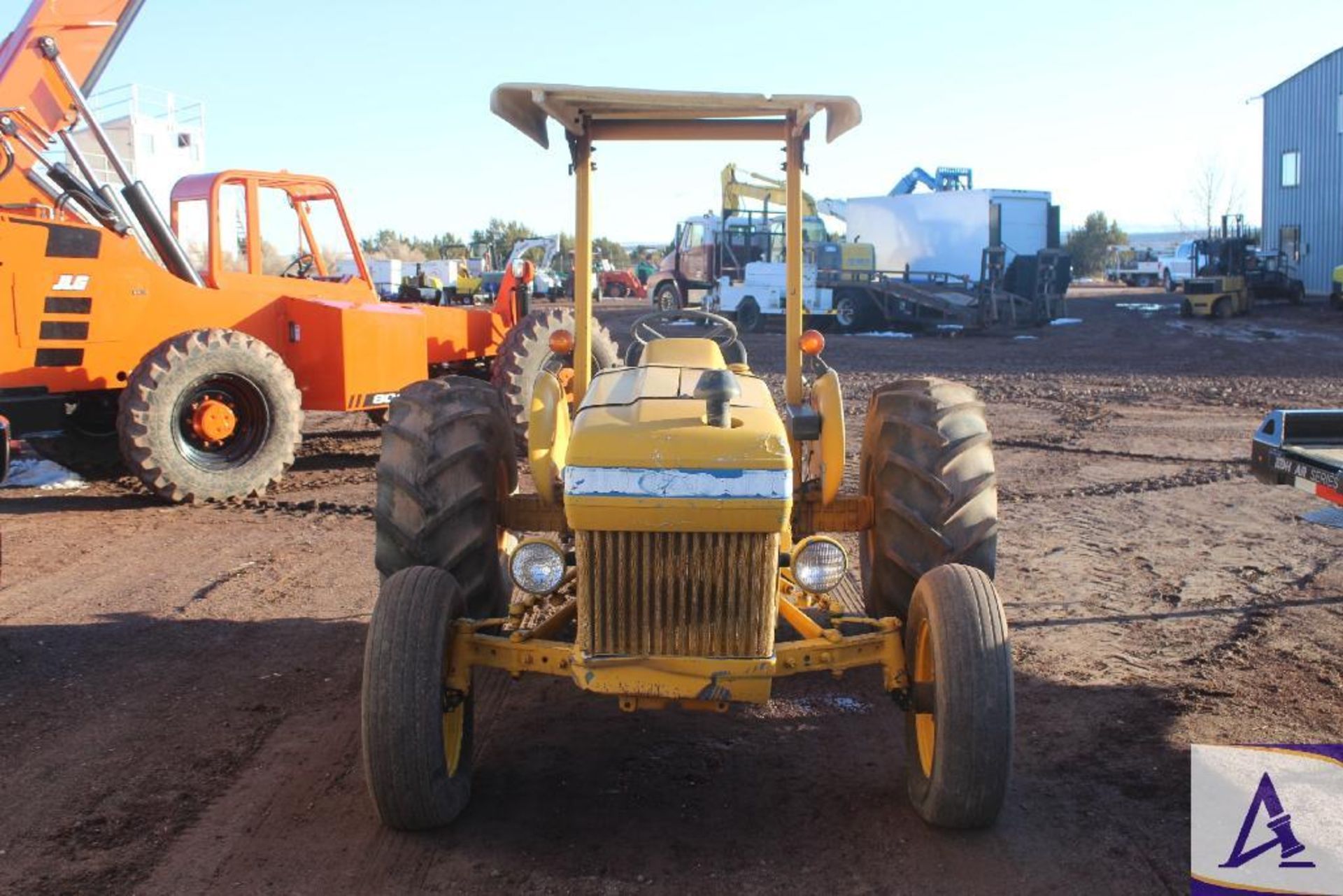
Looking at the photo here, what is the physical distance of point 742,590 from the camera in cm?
406

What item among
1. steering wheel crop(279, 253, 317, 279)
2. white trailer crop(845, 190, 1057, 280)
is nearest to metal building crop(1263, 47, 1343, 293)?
white trailer crop(845, 190, 1057, 280)

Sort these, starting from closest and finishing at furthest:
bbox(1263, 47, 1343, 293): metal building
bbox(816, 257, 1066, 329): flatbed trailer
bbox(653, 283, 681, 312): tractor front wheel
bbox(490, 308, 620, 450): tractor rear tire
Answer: bbox(490, 308, 620, 450): tractor rear tire < bbox(816, 257, 1066, 329): flatbed trailer < bbox(653, 283, 681, 312): tractor front wheel < bbox(1263, 47, 1343, 293): metal building

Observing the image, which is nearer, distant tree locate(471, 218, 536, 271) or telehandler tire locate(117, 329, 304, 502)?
telehandler tire locate(117, 329, 304, 502)

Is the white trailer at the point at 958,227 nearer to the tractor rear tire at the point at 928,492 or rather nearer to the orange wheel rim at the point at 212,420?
the orange wheel rim at the point at 212,420

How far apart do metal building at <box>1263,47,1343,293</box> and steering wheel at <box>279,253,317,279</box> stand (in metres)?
33.0

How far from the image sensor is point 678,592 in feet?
13.4

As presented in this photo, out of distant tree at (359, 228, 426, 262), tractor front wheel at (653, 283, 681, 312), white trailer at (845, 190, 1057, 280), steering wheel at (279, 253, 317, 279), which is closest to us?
steering wheel at (279, 253, 317, 279)

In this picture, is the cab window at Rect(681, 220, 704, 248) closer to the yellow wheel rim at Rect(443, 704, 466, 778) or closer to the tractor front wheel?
the tractor front wheel

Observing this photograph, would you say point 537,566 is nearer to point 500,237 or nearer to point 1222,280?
point 1222,280

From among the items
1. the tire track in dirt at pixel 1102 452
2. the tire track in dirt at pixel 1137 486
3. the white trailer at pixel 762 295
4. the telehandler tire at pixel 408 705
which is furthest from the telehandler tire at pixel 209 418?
the white trailer at pixel 762 295

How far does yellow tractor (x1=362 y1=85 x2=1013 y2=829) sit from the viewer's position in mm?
3992

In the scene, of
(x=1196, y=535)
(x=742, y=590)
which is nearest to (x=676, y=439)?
(x=742, y=590)

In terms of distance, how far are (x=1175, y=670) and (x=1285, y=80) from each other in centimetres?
3918

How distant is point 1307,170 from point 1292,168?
1071 mm
